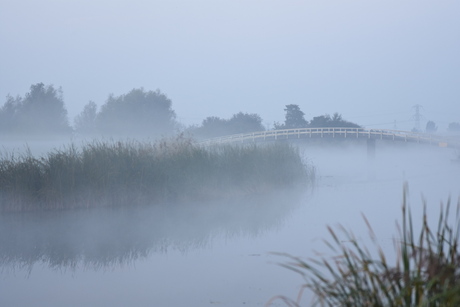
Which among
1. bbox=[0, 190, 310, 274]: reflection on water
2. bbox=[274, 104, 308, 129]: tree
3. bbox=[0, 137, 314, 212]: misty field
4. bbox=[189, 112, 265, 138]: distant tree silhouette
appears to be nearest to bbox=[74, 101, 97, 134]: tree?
bbox=[189, 112, 265, 138]: distant tree silhouette

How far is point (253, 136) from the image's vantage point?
36219 millimetres

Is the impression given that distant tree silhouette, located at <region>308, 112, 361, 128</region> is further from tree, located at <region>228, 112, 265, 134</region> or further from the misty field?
the misty field

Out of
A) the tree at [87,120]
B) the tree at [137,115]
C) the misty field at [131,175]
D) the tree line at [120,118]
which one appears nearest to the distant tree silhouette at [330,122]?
the tree line at [120,118]

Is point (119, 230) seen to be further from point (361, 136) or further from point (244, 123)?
point (244, 123)

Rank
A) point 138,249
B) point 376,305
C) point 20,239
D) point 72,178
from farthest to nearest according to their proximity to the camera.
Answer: point 72,178 < point 20,239 < point 138,249 < point 376,305

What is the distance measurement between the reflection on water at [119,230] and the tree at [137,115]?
33.3 m

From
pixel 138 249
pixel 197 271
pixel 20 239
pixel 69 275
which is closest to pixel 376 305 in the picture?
pixel 197 271

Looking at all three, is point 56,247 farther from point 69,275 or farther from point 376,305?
point 376,305

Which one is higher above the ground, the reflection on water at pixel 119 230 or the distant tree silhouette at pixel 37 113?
the distant tree silhouette at pixel 37 113

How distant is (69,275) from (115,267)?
532 mm

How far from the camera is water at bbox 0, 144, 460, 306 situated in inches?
214

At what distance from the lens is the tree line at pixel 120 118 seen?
40.0 meters

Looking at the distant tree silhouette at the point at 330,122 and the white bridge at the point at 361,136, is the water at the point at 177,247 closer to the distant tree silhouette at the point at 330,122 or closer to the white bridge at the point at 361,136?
the white bridge at the point at 361,136

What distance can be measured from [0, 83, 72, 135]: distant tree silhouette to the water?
28551 mm
